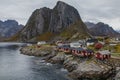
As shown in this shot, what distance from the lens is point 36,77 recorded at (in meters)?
92.7

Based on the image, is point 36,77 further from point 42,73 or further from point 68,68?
point 68,68

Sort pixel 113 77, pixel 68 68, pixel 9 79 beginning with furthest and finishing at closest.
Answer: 1. pixel 68 68
2. pixel 9 79
3. pixel 113 77

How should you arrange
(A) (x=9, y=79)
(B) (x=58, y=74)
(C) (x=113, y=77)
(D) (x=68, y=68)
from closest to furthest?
(C) (x=113, y=77), (A) (x=9, y=79), (B) (x=58, y=74), (D) (x=68, y=68)


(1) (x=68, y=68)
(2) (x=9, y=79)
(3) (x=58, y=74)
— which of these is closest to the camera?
(2) (x=9, y=79)

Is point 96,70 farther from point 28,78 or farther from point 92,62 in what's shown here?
point 28,78

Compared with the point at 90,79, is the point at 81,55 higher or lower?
higher

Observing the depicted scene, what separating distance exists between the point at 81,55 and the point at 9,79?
3623 cm

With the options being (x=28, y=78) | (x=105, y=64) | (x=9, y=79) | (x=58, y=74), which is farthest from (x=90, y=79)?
(x=9, y=79)

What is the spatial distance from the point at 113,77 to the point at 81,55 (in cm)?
3103

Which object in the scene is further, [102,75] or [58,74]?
[58,74]

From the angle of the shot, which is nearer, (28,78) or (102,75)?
(102,75)

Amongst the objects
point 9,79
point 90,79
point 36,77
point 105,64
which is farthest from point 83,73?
point 9,79

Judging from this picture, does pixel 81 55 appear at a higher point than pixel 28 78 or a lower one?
higher

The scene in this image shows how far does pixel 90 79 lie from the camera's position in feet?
271
